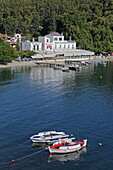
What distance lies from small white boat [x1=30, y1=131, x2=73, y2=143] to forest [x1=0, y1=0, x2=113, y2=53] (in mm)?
122871

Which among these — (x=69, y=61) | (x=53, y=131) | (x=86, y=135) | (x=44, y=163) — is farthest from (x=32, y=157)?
(x=69, y=61)

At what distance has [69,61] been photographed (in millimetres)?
135625

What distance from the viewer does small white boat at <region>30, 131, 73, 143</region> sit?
39.5 metres

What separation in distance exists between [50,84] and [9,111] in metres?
28.0

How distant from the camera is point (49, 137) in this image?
40062 mm

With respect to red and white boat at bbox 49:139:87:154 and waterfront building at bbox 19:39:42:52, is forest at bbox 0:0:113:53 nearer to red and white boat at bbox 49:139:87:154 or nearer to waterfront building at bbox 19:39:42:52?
A: waterfront building at bbox 19:39:42:52

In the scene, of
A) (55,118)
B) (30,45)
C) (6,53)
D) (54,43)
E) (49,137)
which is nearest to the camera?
(49,137)

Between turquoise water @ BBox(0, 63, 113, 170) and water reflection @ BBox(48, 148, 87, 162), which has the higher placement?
turquoise water @ BBox(0, 63, 113, 170)

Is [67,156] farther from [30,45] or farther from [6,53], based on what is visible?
[30,45]

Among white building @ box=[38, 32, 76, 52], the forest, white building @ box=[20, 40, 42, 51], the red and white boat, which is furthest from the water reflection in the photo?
the forest

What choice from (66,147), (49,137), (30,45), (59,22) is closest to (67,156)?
(66,147)

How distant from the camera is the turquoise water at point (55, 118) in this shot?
1375 inches

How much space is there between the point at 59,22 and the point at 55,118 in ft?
434

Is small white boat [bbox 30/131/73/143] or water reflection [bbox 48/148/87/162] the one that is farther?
small white boat [bbox 30/131/73/143]
